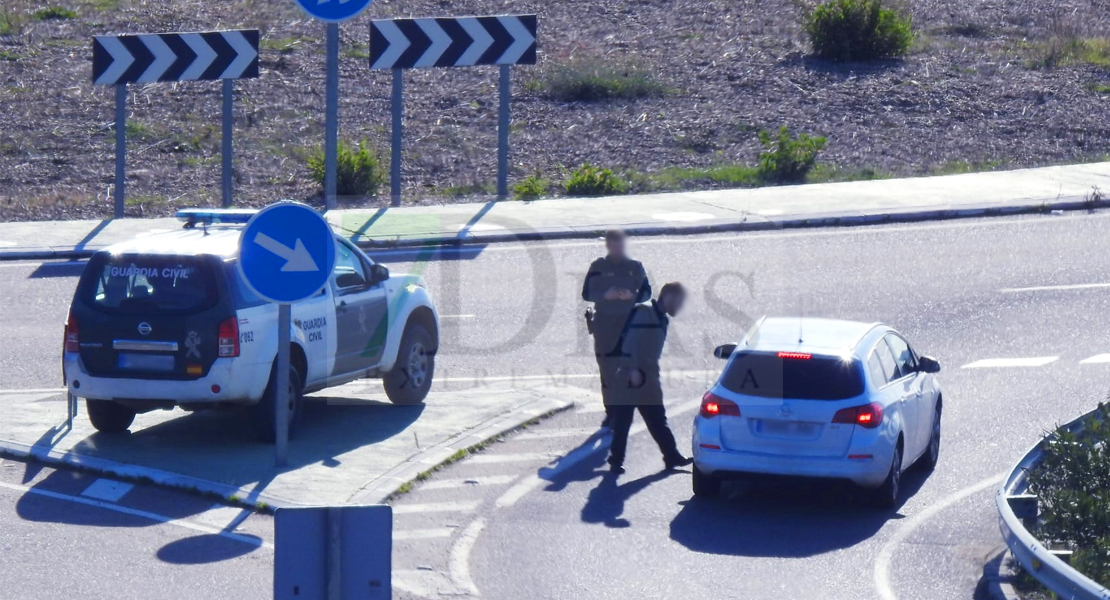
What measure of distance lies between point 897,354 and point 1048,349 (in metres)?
4.54

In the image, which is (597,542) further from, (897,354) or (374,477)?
(897,354)

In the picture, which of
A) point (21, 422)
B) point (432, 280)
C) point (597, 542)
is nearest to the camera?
point (597, 542)

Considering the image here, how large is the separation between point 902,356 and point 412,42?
1264cm

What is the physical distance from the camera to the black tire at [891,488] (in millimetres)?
10547

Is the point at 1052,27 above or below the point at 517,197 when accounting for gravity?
above

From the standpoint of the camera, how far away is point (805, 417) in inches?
410

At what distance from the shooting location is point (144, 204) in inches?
895

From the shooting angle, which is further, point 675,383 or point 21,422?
point 675,383

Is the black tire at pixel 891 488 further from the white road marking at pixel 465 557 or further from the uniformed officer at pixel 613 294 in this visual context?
the white road marking at pixel 465 557

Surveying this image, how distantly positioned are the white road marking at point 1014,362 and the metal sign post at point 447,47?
10029mm

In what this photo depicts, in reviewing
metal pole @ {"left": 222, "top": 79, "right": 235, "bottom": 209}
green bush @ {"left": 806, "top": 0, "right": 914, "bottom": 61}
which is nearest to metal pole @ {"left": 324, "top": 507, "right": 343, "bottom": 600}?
metal pole @ {"left": 222, "top": 79, "right": 235, "bottom": 209}

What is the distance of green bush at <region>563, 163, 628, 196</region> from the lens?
2338cm

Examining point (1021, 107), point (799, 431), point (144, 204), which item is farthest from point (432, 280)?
point (1021, 107)

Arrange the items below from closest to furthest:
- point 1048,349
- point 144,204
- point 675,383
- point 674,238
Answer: point 675,383 → point 1048,349 → point 674,238 → point 144,204
